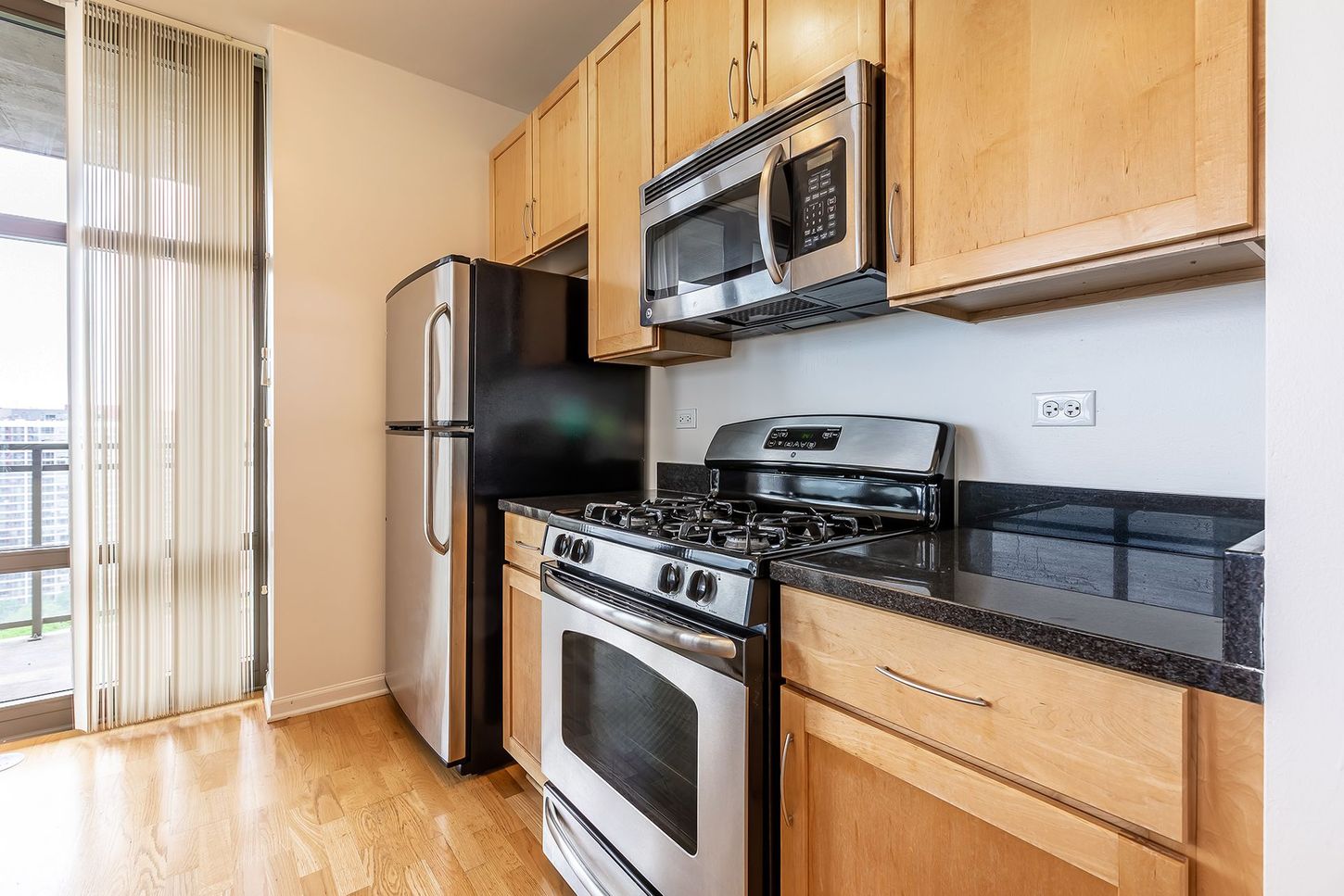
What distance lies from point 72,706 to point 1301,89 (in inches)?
147

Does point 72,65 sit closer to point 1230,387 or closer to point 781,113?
point 781,113

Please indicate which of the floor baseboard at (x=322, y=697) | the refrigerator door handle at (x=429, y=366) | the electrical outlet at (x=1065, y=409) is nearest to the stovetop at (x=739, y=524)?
the electrical outlet at (x=1065, y=409)

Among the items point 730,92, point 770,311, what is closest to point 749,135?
point 730,92

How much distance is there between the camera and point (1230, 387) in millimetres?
1089

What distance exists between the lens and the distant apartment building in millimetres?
2369

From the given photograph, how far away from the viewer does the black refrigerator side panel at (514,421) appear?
2.07 m

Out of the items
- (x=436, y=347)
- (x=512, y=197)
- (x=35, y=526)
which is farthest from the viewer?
(x=512, y=197)

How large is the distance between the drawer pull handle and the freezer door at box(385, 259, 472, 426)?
1.57 metres

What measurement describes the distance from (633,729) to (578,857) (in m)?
0.40

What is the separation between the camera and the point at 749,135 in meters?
1.48

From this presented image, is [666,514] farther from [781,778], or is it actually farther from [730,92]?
[730,92]

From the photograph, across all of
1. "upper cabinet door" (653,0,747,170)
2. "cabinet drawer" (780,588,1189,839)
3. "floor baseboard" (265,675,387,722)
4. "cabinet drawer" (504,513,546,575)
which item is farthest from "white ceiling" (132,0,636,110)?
"floor baseboard" (265,675,387,722)

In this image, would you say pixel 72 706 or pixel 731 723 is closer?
pixel 731 723

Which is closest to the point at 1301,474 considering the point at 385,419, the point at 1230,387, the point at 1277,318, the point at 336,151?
the point at 1277,318
